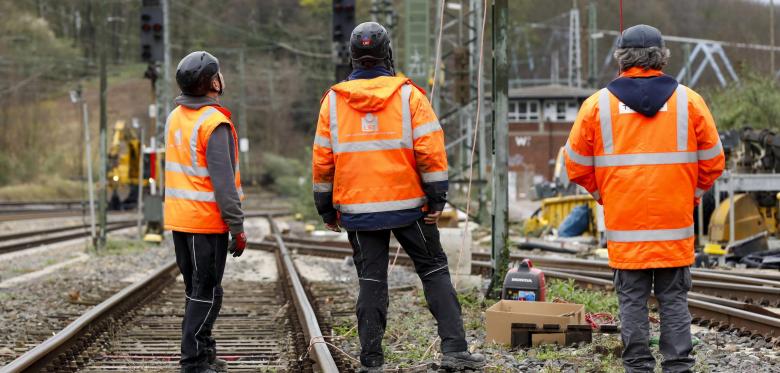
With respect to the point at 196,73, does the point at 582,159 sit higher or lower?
lower

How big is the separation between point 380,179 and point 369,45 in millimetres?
751

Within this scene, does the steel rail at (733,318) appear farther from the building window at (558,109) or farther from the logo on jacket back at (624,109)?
the building window at (558,109)

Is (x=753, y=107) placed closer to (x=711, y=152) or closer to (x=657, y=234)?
(x=711, y=152)

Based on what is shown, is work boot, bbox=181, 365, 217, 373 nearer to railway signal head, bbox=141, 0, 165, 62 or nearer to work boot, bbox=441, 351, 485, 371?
work boot, bbox=441, 351, 485, 371

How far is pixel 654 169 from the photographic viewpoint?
5.11 m

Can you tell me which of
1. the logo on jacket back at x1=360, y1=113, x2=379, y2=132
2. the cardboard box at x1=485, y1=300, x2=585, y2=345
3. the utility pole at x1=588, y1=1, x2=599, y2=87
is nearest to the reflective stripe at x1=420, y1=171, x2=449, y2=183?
the logo on jacket back at x1=360, y1=113, x2=379, y2=132

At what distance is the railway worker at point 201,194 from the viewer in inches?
232

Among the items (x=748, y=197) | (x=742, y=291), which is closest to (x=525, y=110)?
(x=748, y=197)

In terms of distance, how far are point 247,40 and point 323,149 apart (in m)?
61.9

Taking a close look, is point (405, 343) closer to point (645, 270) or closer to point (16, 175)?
point (645, 270)

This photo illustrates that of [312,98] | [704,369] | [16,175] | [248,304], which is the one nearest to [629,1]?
[312,98]

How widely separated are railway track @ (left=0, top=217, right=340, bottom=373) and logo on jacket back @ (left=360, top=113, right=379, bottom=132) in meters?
1.39

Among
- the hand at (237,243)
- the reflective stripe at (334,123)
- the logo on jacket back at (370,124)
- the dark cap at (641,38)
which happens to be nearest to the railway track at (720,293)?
the dark cap at (641,38)

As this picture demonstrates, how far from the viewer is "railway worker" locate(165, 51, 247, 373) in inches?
232
